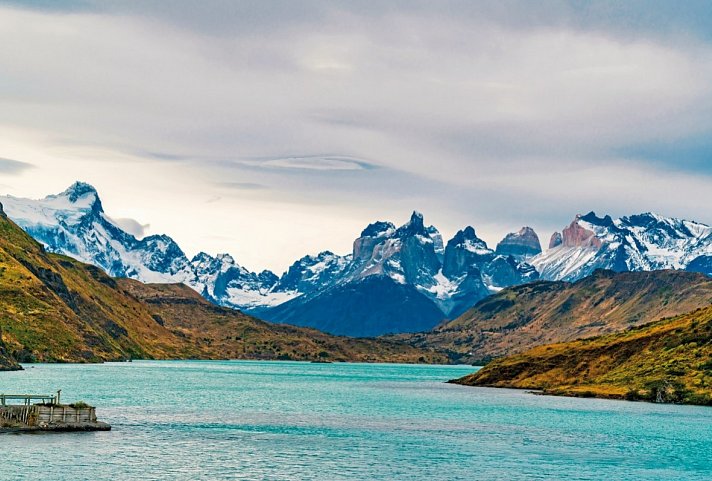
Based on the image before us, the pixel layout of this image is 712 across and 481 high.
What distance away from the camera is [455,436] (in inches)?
5167

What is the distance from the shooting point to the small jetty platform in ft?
381

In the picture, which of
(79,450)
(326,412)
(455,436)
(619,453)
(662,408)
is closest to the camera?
(79,450)

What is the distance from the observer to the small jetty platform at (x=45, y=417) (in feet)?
381

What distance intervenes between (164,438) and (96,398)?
67793 millimetres

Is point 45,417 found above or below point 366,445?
above

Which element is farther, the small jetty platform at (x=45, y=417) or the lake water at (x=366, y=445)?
A: the small jetty platform at (x=45, y=417)

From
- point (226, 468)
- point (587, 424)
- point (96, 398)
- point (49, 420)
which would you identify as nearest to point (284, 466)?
point (226, 468)

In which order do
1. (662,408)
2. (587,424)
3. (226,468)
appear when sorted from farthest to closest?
1. (662,408)
2. (587,424)
3. (226,468)

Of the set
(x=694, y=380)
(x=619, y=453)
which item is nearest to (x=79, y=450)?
(x=619, y=453)

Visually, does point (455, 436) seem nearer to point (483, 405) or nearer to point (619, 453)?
point (619, 453)

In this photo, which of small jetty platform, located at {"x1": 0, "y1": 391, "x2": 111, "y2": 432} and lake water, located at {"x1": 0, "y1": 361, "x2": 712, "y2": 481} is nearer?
lake water, located at {"x1": 0, "y1": 361, "x2": 712, "y2": 481}

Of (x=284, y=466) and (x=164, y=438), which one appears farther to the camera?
(x=164, y=438)

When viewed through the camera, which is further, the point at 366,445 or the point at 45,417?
the point at 366,445

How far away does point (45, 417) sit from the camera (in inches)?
4658
